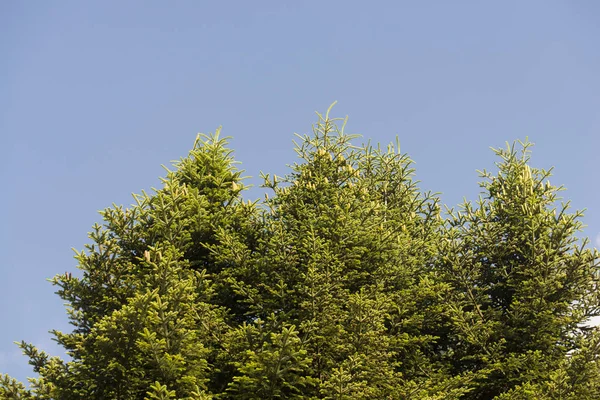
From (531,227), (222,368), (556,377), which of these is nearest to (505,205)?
(531,227)

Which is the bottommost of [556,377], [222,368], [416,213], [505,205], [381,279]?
[556,377]

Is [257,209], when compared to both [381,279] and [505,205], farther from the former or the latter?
[505,205]

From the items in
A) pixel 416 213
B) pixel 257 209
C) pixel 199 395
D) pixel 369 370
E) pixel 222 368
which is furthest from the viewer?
pixel 416 213

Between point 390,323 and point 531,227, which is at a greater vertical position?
point 531,227

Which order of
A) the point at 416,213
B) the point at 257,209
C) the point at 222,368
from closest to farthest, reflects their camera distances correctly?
1. the point at 222,368
2. the point at 257,209
3. the point at 416,213

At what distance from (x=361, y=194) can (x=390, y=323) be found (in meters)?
3.85

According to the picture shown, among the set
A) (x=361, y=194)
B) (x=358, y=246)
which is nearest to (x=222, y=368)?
(x=358, y=246)

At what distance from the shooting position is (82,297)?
17.8 meters

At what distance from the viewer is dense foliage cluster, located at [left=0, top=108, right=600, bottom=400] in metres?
15.5

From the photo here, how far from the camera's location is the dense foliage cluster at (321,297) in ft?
50.8

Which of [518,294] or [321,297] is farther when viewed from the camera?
[518,294]

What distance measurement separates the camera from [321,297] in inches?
643

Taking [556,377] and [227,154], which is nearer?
[556,377]

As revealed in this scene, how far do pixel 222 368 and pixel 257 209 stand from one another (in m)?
4.97
